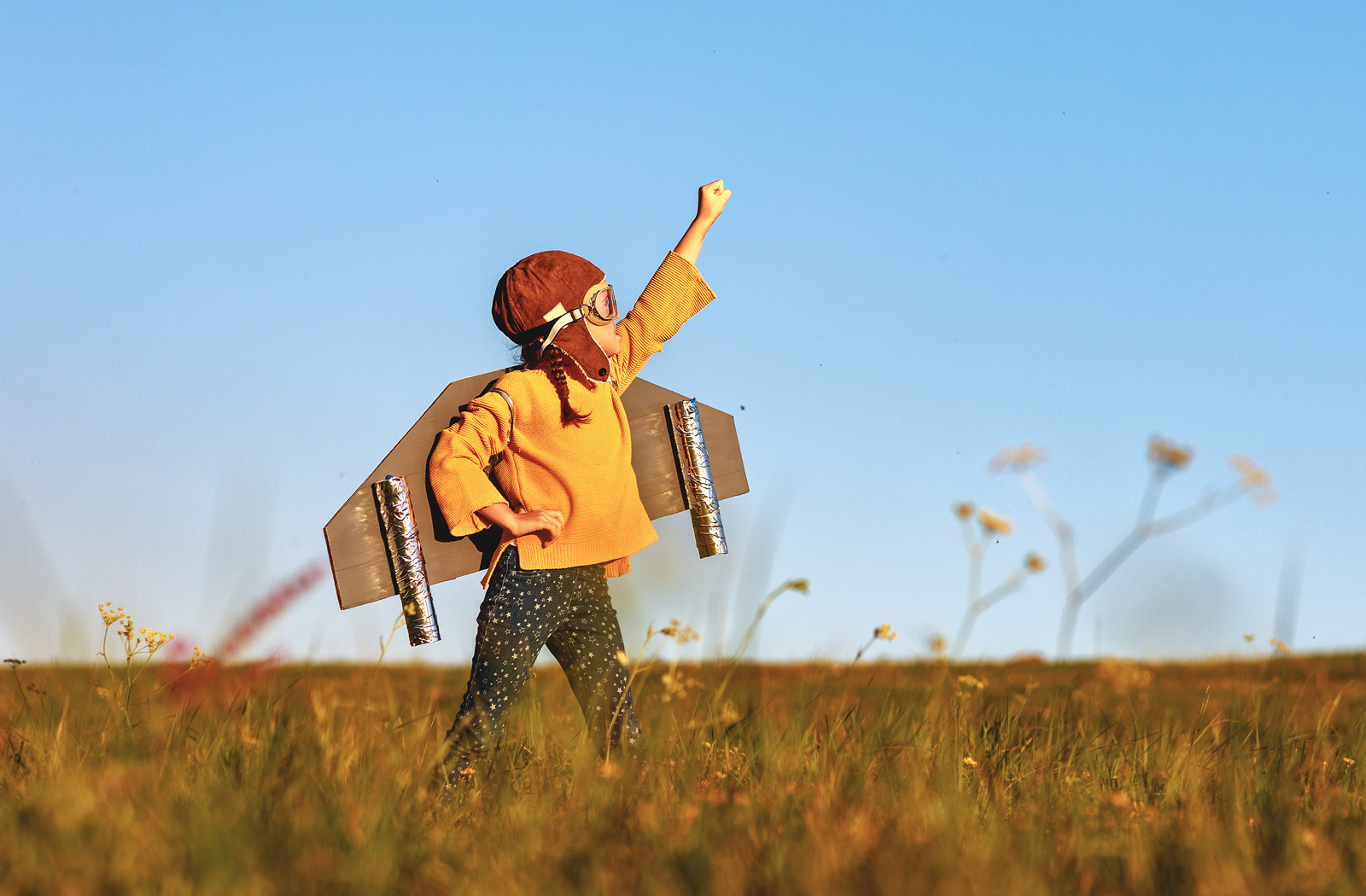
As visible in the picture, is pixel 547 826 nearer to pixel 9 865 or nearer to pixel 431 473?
pixel 9 865

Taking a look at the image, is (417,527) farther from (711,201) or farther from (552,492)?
(711,201)

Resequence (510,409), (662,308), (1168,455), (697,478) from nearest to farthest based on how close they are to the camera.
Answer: (1168,455) < (510,409) < (662,308) < (697,478)

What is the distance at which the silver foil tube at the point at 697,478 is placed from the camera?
4.16 metres

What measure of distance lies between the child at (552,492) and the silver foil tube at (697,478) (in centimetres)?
24

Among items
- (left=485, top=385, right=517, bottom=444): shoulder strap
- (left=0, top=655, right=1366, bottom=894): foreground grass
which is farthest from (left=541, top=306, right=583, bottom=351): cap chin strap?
(left=0, top=655, right=1366, bottom=894): foreground grass

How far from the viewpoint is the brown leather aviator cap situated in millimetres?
3873

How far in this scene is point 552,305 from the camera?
153 inches

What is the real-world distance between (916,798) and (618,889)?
904 millimetres

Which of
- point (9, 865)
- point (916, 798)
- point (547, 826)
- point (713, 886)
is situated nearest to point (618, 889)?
point (713, 886)

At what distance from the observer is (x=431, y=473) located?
12.4ft

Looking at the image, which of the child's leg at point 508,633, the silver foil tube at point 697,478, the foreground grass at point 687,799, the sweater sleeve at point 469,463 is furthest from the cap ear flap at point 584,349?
the foreground grass at point 687,799

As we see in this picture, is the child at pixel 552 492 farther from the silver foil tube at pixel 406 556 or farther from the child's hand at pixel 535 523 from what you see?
the silver foil tube at pixel 406 556

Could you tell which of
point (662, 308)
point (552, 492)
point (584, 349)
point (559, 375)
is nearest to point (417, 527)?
point (552, 492)

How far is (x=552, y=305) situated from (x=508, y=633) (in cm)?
119
